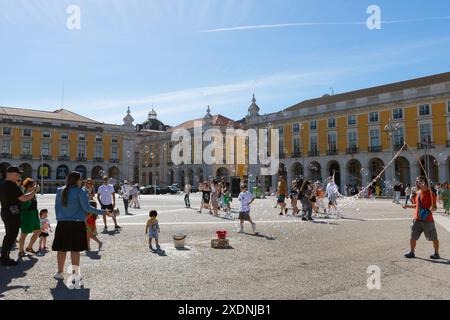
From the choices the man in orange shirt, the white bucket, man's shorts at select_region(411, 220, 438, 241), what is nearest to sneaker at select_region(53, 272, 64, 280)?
the white bucket

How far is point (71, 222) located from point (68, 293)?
3.42 feet

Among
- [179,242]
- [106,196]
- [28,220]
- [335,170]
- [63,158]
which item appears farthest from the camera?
[63,158]

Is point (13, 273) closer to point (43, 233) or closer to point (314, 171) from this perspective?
point (43, 233)

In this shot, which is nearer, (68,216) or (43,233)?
(68,216)

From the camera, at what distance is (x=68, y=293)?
→ 16.8 ft

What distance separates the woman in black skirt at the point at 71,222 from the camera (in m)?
5.63

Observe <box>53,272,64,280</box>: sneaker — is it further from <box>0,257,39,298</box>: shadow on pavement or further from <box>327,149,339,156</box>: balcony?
<box>327,149,339,156</box>: balcony

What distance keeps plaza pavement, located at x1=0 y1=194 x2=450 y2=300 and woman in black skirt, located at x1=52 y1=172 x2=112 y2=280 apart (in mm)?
503

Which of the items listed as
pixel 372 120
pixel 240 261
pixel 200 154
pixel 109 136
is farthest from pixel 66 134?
pixel 240 261

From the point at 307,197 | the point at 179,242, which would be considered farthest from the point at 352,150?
the point at 179,242

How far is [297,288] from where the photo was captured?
17.5 feet

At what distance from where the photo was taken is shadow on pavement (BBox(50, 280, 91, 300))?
495 cm

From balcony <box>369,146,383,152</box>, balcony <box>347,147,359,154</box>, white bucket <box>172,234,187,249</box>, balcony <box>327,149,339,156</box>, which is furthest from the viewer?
balcony <box>327,149,339,156</box>

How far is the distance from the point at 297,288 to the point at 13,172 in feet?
17.9
